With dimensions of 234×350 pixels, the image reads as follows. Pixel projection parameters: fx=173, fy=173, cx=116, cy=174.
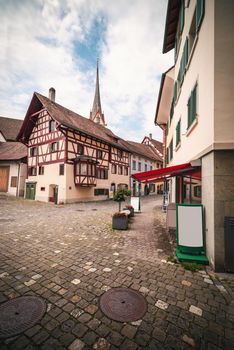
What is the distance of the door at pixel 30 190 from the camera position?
21.1m

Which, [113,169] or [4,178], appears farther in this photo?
[113,169]

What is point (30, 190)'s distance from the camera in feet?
70.7

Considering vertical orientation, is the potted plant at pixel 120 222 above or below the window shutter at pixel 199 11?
below

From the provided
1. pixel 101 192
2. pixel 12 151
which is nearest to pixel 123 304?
pixel 101 192

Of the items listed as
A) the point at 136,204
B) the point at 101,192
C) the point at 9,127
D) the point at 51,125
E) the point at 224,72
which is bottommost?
the point at 136,204

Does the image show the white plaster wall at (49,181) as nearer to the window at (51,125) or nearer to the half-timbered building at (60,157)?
the half-timbered building at (60,157)

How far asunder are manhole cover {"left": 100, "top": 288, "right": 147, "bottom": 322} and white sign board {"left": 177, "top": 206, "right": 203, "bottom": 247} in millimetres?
2056

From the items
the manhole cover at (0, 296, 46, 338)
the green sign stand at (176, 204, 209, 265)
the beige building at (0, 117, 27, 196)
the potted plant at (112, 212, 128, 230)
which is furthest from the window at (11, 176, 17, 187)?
the green sign stand at (176, 204, 209, 265)

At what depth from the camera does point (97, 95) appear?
54031 millimetres

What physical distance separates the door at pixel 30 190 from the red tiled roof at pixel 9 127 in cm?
1433

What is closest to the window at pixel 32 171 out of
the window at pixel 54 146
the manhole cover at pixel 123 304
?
the window at pixel 54 146

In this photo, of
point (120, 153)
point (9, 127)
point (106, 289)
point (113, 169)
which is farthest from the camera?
point (9, 127)

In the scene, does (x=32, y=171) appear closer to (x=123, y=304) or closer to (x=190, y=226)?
(x=190, y=226)

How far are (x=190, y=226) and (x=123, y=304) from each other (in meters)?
2.58
